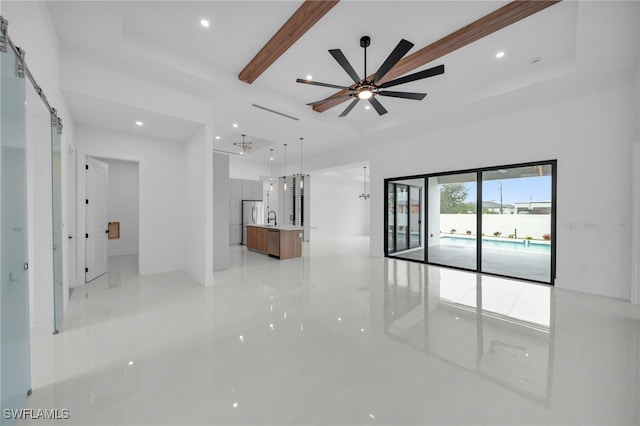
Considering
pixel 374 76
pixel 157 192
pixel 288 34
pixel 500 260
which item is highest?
pixel 288 34

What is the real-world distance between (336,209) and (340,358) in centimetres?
961

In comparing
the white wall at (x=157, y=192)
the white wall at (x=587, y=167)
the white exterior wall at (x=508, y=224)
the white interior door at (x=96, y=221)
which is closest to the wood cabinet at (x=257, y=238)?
the white wall at (x=157, y=192)

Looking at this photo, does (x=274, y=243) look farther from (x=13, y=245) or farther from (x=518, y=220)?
(x=518, y=220)

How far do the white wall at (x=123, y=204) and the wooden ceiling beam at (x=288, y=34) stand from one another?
5.89 metres

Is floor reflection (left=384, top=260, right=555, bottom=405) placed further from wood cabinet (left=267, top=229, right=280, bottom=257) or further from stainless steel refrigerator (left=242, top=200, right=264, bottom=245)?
stainless steel refrigerator (left=242, top=200, right=264, bottom=245)

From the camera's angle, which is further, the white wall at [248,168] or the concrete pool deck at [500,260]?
the white wall at [248,168]

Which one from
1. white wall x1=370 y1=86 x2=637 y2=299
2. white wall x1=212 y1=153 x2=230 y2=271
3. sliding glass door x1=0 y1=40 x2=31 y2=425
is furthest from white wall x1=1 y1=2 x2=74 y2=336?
white wall x1=370 y1=86 x2=637 y2=299

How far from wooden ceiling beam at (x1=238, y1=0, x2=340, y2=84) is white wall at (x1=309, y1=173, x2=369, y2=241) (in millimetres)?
6437

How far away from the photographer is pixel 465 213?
5.84 meters

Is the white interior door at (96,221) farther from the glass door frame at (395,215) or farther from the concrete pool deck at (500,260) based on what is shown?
the concrete pool deck at (500,260)

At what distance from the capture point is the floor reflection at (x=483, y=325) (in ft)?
6.87

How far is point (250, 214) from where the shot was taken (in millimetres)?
9727

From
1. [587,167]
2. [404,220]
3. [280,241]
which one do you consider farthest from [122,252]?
[587,167]

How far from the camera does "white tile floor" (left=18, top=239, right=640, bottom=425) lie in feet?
5.48
